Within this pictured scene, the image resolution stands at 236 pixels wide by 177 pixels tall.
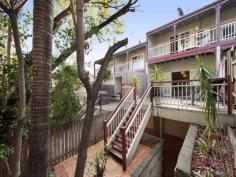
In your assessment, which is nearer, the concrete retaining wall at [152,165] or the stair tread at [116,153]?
the concrete retaining wall at [152,165]

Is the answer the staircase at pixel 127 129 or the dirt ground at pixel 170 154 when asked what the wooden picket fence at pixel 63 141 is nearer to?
the staircase at pixel 127 129

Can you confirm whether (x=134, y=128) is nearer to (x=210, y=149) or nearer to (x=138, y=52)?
(x=210, y=149)

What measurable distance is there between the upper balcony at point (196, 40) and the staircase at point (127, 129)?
634 centimetres

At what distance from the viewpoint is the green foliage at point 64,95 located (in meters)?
5.94

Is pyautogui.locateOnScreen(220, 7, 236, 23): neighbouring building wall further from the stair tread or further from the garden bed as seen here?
the stair tread

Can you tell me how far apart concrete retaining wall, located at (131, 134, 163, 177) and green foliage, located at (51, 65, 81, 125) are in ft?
11.0

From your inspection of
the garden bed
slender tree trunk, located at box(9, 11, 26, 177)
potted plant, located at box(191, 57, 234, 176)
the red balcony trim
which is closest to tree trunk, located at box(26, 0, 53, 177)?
slender tree trunk, located at box(9, 11, 26, 177)

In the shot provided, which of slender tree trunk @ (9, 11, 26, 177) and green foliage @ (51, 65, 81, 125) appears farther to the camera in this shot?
green foliage @ (51, 65, 81, 125)

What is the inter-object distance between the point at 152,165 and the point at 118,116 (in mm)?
2559

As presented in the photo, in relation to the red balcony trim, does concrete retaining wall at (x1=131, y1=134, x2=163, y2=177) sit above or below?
below

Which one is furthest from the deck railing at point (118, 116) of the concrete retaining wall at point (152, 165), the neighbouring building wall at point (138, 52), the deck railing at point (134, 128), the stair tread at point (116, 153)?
the neighbouring building wall at point (138, 52)

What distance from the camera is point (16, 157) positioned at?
13.5 feet

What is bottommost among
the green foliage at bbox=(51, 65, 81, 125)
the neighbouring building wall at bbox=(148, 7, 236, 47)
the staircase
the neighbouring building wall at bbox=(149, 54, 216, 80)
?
→ the staircase

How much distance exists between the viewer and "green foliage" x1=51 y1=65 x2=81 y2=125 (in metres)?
5.94
